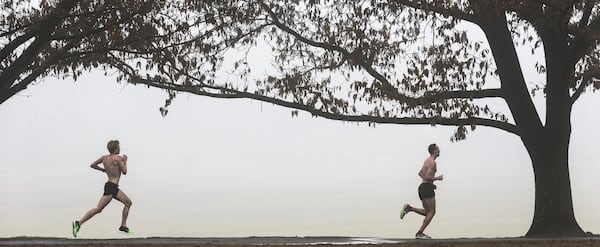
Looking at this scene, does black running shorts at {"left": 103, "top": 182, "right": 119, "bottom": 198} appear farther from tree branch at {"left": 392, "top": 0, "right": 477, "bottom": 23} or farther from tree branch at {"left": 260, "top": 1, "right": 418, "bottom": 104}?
tree branch at {"left": 392, "top": 0, "right": 477, "bottom": 23}

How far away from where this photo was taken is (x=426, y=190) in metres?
18.9

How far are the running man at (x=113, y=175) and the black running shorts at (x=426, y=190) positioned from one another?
6.29 m

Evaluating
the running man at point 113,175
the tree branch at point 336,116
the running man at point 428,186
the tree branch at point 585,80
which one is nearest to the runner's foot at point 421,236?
the running man at point 428,186

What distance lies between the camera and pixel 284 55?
73.4ft

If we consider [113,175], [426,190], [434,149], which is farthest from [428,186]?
[113,175]

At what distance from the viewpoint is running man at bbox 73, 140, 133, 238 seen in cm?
1766

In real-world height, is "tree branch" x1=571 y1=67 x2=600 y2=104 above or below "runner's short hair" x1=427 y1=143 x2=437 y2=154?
above

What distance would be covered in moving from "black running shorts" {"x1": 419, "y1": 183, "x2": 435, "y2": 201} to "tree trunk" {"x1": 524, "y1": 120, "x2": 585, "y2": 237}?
10.9 feet

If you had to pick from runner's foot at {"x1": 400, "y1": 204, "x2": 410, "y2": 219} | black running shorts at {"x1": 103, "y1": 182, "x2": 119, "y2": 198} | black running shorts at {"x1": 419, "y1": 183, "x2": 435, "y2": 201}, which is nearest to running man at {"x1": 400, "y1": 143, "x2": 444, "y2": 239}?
black running shorts at {"x1": 419, "y1": 183, "x2": 435, "y2": 201}

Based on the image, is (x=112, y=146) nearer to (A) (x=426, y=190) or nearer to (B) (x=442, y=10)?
(A) (x=426, y=190)

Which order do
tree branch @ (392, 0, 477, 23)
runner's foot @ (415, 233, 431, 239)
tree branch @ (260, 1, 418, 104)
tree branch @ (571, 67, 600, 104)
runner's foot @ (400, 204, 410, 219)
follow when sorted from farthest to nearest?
1. tree branch @ (571, 67, 600, 104)
2. tree branch @ (260, 1, 418, 104)
3. runner's foot @ (400, 204, 410, 219)
4. runner's foot @ (415, 233, 431, 239)
5. tree branch @ (392, 0, 477, 23)

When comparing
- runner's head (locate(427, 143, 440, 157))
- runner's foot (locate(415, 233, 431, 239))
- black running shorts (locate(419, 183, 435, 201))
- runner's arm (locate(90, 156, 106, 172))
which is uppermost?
runner's head (locate(427, 143, 440, 157))

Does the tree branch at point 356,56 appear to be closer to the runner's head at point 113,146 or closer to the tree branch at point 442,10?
the tree branch at point 442,10

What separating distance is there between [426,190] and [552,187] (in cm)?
370
